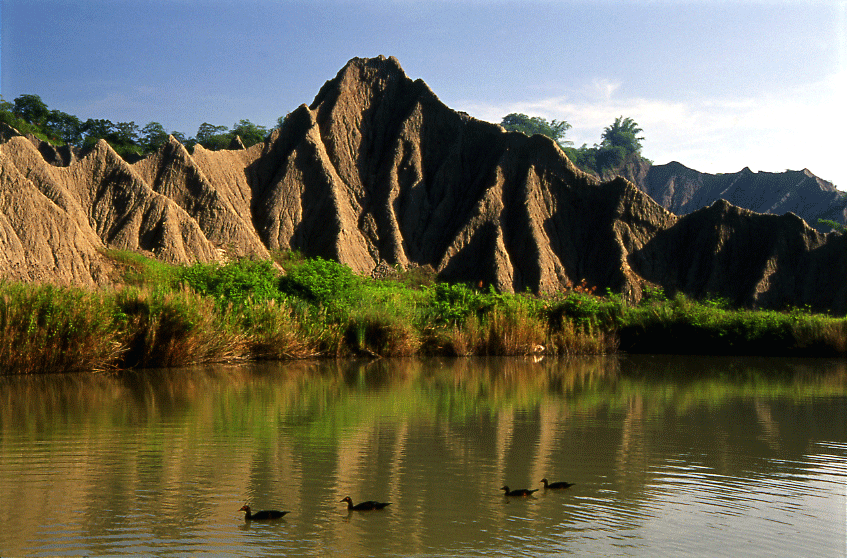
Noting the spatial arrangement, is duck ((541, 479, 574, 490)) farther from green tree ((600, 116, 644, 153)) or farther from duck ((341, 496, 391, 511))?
green tree ((600, 116, 644, 153))

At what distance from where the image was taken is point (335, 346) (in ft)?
60.8

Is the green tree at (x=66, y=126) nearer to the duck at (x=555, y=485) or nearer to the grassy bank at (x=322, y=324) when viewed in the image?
the grassy bank at (x=322, y=324)

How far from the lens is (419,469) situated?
6.66m

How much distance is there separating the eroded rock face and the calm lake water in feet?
77.9

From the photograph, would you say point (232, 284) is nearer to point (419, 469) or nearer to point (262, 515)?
point (419, 469)

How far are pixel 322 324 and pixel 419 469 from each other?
39.7ft

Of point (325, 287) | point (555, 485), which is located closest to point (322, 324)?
point (325, 287)

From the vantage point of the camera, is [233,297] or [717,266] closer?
[233,297]

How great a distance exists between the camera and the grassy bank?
14.2 meters

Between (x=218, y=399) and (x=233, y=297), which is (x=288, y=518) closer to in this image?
(x=218, y=399)

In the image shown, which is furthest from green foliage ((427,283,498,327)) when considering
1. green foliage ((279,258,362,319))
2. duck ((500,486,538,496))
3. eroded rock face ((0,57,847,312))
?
eroded rock face ((0,57,847,312))

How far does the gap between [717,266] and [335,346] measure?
94.2 feet

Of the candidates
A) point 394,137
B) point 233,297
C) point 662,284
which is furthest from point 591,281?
point 233,297

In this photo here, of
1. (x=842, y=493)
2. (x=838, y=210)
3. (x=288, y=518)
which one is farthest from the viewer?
(x=838, y=210)
